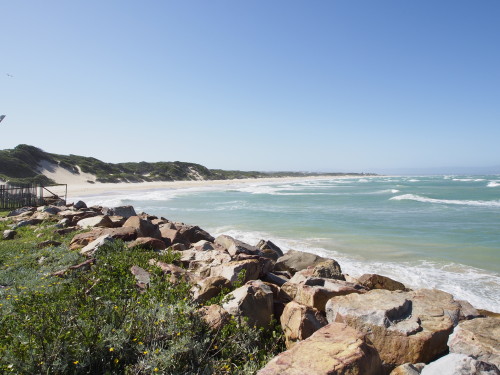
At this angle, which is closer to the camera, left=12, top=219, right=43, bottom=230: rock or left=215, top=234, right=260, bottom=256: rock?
left=215, top=234, right=260, bottom=256: rock

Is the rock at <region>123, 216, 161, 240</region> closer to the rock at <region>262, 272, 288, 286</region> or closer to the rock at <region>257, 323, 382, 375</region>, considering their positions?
the rock at <region>262, 272, 288, 286</region>

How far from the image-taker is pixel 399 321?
158 inches

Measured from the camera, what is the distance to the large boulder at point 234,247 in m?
8.81

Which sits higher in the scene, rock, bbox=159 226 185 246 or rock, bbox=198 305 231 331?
rock, bbox=198 305 231 331

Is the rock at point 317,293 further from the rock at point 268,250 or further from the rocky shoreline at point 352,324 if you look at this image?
the rock at point 268,250

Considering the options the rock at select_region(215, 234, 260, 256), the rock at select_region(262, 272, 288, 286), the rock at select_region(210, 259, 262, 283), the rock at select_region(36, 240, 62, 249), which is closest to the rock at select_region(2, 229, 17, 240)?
the rock at select_region(36, 240, 62, 249)

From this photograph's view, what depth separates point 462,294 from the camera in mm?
8398

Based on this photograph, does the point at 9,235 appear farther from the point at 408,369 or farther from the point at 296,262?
the point at 408,369

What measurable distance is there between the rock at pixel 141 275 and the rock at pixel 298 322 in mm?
2493

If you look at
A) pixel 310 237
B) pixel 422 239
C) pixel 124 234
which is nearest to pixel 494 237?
pixel 422 239

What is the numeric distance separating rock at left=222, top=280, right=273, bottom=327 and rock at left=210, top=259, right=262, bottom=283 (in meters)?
1.01

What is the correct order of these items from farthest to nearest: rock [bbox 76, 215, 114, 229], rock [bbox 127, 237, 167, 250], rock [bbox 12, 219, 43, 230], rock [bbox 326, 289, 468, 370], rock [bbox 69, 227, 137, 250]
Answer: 1. rock [bbox 12, 219, 43, 230]
2. rock [bbox 76, 215, 114, 229]
3. rock [bbox 69, 227, 137, 250]
4. rock [bbox 127, 237, 167, 250]
5. rock [bbox 326, 289, 468, 370]

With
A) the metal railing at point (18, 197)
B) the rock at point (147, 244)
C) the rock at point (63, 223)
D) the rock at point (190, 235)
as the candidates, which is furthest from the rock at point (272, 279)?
the metal railing at point (18, 197)

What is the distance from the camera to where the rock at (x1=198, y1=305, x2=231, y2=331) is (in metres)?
4.01
